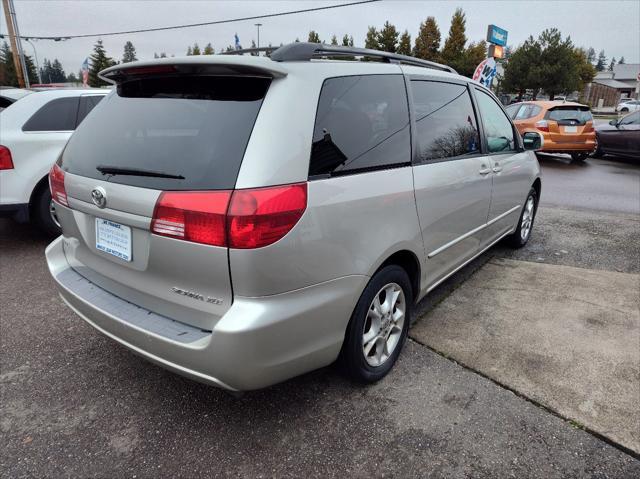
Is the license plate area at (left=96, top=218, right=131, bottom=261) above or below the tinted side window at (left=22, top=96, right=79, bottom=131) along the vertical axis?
below

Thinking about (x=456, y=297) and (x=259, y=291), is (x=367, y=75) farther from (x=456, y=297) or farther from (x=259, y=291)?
(x=456, y=297)

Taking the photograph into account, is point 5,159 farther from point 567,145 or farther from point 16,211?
point 567,145

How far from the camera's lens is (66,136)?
4855 mm

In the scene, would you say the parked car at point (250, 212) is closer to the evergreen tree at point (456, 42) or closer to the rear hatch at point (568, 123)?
the rear hatch at point (568, 123)

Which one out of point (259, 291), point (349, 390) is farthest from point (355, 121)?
point (349, 390)

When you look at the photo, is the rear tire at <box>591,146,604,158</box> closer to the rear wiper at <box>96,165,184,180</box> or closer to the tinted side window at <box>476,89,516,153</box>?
the tinted side window at <box>476,89,516,153</box>

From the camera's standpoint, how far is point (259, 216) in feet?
5.77

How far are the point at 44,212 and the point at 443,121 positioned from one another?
13.5 ft

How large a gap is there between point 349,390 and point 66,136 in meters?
4.13

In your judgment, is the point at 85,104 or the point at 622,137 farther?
the point at 622,137

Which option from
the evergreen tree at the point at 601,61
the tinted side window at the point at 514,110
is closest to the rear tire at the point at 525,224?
the tinted side window at the point at 514,110

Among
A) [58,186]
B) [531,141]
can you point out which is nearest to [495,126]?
[531,141]

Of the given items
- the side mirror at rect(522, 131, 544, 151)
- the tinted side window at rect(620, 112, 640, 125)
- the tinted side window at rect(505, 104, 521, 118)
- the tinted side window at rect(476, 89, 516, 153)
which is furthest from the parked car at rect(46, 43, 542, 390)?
the tinted side window at rect(620, 112, 640, 125)

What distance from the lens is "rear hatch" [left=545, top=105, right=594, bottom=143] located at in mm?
11836
